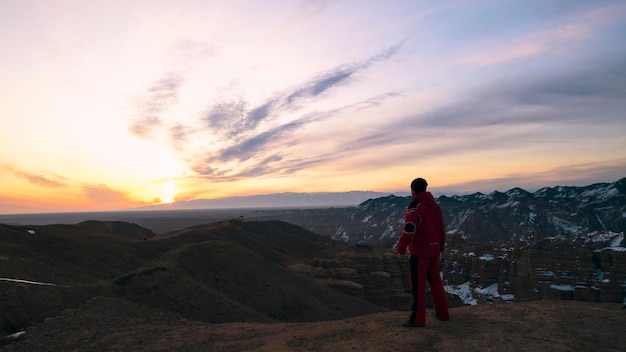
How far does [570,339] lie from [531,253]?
5902 cm

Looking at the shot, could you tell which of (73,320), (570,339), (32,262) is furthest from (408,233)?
(32,262)

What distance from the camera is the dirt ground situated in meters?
7.91

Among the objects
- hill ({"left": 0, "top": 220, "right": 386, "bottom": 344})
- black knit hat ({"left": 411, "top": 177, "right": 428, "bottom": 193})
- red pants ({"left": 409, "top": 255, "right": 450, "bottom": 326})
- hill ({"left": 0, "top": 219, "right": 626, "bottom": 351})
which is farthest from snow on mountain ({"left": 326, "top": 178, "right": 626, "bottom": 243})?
black knit hat ({"left": 411, "top": 177, "right": 428, "bottom": 193})

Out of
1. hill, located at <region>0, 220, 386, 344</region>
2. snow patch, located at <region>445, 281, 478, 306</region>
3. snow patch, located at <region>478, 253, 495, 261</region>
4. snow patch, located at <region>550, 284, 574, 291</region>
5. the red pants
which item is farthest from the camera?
snow patch, located at <region>478, 253, 495, 261</region>

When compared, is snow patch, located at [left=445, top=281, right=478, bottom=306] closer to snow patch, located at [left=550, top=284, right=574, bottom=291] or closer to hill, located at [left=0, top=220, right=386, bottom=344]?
snow patch, located at [left=550, top=284, right=574, bottom=291]

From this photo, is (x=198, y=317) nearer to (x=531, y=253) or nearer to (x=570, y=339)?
(x=570, y=339)

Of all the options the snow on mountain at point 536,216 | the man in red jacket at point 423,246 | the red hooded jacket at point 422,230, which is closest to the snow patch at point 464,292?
the snow on mountain at point 536,216

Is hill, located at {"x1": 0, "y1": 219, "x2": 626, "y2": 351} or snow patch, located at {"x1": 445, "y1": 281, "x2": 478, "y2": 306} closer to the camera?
hill, located at {"x1": 0, "y1": 219, "x2": 626, "y2": 351}

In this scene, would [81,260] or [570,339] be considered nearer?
[570,339]

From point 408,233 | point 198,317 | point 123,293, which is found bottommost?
point 198,317

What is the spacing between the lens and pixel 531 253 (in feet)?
193

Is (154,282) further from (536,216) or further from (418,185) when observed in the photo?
(536,216)

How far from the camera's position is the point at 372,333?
30.0ft

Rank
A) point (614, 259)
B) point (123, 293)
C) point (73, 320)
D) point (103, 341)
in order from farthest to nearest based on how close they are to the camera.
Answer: point (614, 259) → point (123, 293) → point (73, 320) → point (103, 341)
